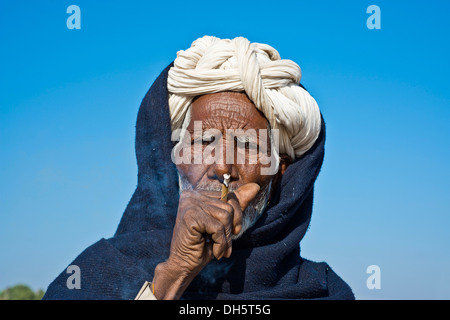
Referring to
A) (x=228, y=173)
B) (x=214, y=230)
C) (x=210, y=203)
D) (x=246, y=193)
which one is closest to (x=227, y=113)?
(x=228, y=173)

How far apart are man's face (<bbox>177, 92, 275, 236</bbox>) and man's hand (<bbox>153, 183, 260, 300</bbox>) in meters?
0.43

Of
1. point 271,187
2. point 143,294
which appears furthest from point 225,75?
point 143,294

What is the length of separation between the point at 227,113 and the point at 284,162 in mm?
626

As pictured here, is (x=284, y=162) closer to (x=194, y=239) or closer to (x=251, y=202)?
(x=251, y=202)

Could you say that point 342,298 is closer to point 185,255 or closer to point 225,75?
point 185,255

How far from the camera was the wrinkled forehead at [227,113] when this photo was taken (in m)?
3.50

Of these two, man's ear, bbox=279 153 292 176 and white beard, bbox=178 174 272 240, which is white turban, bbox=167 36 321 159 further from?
white beard, bbox=178 174 272 240

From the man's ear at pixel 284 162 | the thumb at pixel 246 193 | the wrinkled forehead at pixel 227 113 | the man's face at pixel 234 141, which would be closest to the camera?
the thumb at pixel 246 193

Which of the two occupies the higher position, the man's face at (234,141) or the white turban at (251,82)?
the white turban at (251,82)

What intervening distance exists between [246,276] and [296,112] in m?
1.10

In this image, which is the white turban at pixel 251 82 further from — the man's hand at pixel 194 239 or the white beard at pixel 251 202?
the man's hand at pixel 194 239

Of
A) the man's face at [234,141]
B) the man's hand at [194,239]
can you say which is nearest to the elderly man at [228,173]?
the man's face at [234,141]

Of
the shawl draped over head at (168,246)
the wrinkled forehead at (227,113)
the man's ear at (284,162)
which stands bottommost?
the shawl draped over head at (168,246)
